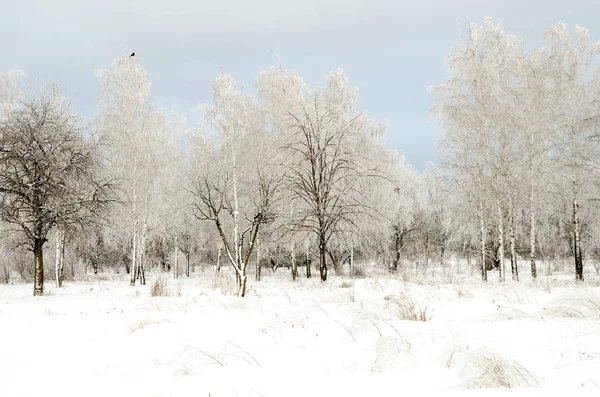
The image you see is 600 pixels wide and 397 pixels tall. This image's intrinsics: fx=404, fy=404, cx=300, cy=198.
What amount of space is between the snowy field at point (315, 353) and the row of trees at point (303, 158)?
15.0 ft

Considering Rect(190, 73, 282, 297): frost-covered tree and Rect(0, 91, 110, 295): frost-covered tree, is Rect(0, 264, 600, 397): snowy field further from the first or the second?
Rect(190, 73, 282, 297): frost-covered tree

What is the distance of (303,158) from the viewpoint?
53.3 feet

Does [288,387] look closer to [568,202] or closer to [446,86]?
[446,86]

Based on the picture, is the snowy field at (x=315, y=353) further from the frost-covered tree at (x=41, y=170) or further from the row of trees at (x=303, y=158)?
the frost-covered tree at (x=41, y=170)

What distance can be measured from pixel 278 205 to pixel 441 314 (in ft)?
33.5

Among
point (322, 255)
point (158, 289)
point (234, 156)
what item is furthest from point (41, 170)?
point (322, 255)

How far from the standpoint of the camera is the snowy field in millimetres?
3037

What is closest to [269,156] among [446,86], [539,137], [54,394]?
[446,86]

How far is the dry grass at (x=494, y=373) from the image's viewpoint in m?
2.86

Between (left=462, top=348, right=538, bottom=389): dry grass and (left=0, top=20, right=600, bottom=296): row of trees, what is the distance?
7.31 metres

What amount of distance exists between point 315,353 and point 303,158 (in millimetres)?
12548

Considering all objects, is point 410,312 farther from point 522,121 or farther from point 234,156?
point 522,121

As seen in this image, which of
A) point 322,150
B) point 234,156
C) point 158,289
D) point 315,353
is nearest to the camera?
point 315,353

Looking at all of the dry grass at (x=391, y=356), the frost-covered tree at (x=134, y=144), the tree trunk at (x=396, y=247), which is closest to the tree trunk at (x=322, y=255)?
the frost-covered tree at (x=134, y=144)
